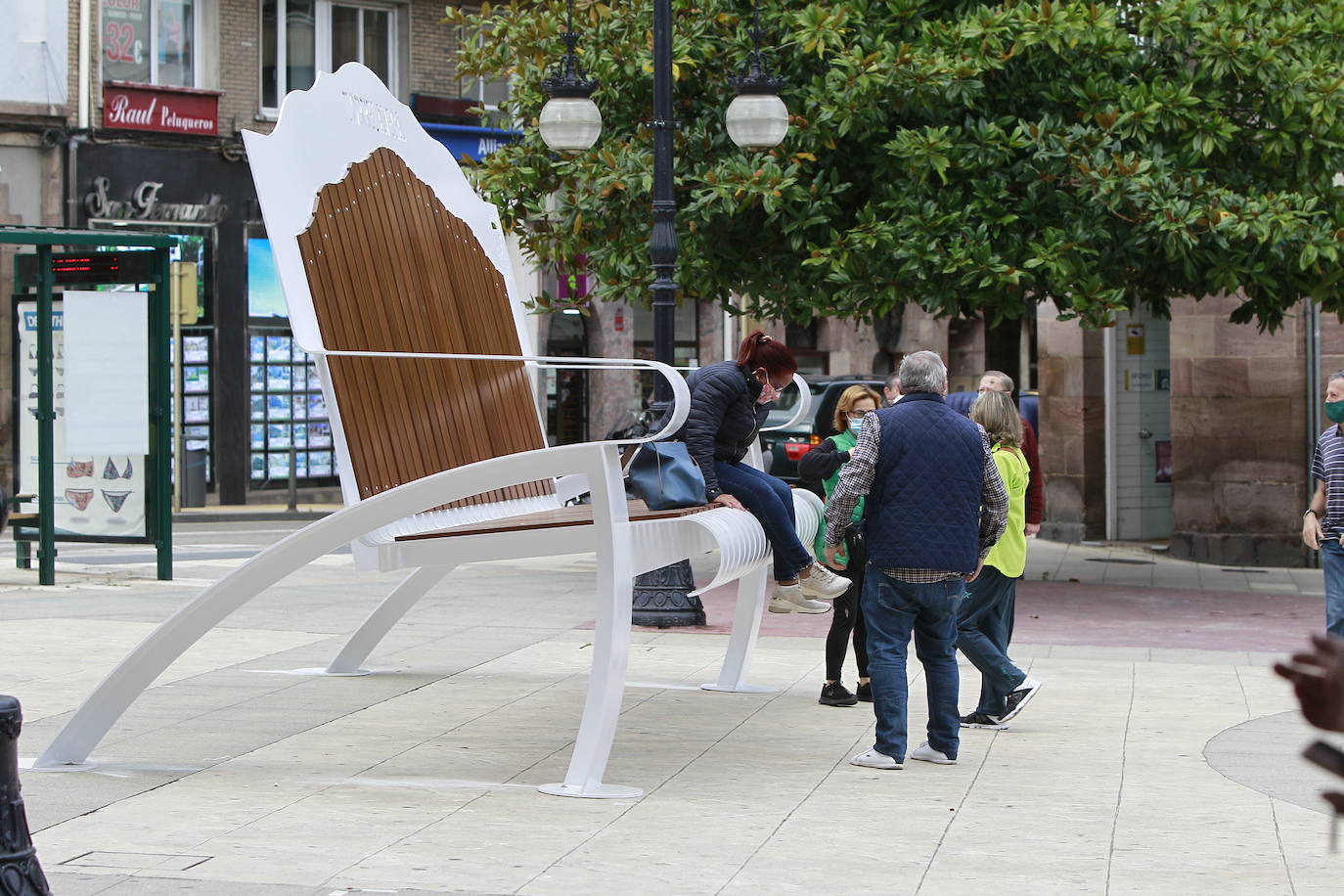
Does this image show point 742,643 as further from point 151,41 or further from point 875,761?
point 151,41

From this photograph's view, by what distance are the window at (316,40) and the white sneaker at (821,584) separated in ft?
71.5

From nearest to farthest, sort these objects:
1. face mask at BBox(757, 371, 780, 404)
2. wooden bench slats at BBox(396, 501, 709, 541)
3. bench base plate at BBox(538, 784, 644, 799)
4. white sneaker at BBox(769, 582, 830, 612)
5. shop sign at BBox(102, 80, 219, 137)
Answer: bench base plate at BBox(538, 784, 644, 799) < wooden bench slats at BBox(396, 501, 709, 541) < white sneaker at BBox(769, 582, 830, 612) < face mask at BBox(757, 371, 780, 404) < shop sign at BBox(102, 80, 219, 137)

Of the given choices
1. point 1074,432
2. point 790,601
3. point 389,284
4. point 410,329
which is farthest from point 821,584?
point 1074,432

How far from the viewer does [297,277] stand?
6.71 meters

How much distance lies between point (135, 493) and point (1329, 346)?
36.7 feet

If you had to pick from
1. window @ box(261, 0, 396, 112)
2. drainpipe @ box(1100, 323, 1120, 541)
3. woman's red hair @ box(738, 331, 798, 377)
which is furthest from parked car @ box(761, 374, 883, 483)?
woman's red hair @ box(738, 331, 798, 377)

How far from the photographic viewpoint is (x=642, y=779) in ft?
22.6

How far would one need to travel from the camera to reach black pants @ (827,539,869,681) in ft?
28.8

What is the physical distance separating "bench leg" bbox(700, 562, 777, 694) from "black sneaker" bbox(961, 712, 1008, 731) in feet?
3.90

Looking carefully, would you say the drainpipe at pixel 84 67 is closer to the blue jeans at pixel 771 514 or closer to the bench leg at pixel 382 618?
the bench leg at pixel 382 618

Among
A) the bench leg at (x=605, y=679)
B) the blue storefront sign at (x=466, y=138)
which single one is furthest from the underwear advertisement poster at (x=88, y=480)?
the blue storefront sign at (x=466, y=138)

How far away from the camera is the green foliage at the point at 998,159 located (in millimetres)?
13016

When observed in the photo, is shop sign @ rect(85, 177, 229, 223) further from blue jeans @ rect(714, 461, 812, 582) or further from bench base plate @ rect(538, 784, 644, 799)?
bench base plate @ rect(538, 784, 644, 799)

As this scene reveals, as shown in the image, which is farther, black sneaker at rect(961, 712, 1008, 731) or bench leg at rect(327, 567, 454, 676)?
bench leg at rect(327, 567, 454, 676)
